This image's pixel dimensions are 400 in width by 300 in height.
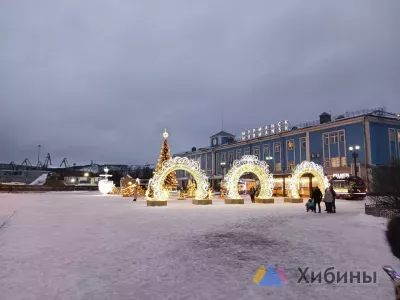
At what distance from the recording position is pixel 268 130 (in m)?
55.2

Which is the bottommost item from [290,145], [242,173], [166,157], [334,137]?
[242,173]

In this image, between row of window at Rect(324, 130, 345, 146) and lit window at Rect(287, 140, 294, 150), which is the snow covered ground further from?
lit window at Rect(287, 140, 294, 150)

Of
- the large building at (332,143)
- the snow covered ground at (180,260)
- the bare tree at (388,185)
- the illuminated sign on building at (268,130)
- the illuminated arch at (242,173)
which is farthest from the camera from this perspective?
the illuminated sign on building at (268,130)

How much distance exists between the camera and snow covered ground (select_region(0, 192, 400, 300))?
5.09m

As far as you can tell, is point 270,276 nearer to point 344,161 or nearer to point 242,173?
point 242,173

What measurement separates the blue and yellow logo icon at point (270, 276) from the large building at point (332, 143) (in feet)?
99.3

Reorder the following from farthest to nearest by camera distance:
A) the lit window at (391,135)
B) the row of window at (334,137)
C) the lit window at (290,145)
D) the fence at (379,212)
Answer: the lit window at (290,145)
the row of window at (334,137)
the lit window at (391,135)
the fence at (379,212)

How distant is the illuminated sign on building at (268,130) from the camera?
5259 cm

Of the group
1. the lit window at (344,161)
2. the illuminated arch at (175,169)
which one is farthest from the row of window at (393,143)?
the illuminated arch at (175,169)

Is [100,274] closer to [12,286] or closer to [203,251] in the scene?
[12,286]

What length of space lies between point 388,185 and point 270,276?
1068 cm

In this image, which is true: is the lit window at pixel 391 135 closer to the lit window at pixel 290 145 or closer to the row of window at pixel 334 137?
the row of window at pixel 334 137

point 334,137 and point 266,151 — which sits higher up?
point 334,137

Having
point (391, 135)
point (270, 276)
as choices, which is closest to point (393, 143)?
point (391, 135)
